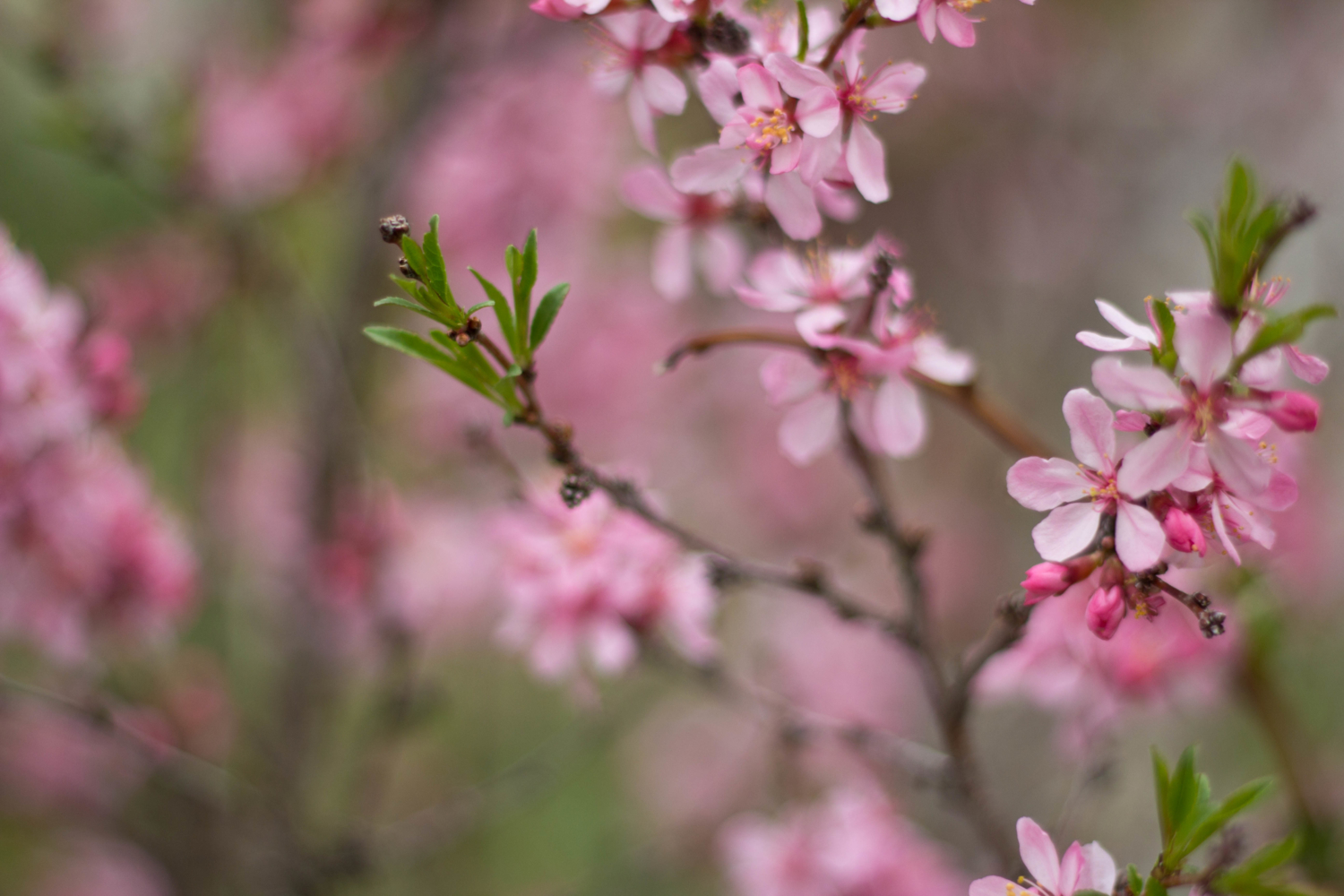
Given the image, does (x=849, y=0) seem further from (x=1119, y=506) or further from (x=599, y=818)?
(x=599, y=818)

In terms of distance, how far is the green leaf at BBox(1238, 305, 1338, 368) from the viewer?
1.59ft

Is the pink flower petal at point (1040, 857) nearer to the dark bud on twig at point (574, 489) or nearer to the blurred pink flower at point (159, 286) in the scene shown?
the dark bud on twig at point (574, 489)

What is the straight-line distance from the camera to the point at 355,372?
165 centimetres

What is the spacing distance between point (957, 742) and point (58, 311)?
0.99 meters

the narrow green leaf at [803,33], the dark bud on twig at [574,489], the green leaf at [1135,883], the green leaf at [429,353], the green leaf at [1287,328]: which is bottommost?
the green leaf at [1135,883]

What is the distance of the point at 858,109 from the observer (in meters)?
0.65

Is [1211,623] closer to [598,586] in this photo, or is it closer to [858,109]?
[858,109]

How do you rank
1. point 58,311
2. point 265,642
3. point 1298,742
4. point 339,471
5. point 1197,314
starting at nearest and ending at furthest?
point 1197,314 → point 58,311 → point 1298,742 → point 339,471 → point 265,642

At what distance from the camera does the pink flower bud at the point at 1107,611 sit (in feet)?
1.82

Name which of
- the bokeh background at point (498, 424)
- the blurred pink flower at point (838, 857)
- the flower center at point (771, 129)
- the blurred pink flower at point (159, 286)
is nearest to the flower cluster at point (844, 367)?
the flower center at point (771, 129)

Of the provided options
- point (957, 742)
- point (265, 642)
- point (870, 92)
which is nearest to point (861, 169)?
point (870, 92)

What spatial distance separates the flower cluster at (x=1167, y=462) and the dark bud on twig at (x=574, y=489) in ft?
0.95

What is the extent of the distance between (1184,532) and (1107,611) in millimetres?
64

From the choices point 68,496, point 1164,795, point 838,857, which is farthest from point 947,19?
point 68,496
